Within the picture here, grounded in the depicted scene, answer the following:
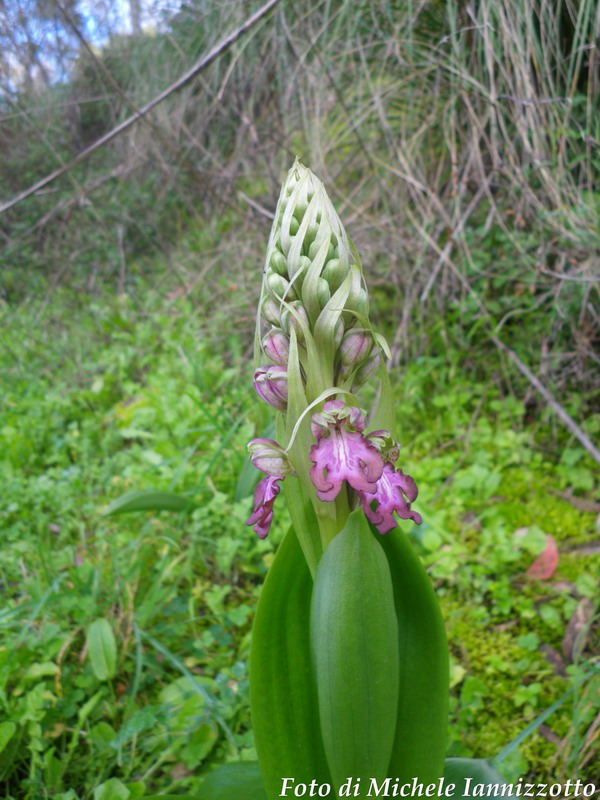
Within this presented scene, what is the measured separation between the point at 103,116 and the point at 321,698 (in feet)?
19.3

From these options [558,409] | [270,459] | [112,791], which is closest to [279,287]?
[270,459]

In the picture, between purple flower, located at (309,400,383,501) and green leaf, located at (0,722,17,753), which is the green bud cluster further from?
green leaf, located at (0,722,17,753)

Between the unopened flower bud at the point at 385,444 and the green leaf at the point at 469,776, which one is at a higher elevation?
the unopened flower bud at the point at 385,444

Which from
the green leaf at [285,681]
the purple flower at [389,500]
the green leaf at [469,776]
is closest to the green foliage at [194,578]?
the green leaf at [469,776]

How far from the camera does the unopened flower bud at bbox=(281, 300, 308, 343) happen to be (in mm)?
829

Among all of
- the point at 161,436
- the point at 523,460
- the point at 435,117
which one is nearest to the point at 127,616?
the point at 161,436

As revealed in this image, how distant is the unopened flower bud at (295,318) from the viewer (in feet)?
2.72

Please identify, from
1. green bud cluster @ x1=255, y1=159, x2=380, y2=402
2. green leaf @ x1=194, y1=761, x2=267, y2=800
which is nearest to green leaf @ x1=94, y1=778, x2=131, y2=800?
green leaf @ x1=194, y1=761, x2=267, y2=800

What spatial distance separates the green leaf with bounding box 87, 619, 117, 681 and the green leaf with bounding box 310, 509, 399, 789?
81 cm

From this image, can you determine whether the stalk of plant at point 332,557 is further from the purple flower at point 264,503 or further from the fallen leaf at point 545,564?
the fallen leaf at point 545,564

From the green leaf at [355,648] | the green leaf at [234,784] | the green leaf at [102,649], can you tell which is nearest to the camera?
the green leaf at [355,648]

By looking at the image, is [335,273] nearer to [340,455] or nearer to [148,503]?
[340,455]

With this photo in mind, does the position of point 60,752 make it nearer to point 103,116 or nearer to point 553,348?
point 553,348

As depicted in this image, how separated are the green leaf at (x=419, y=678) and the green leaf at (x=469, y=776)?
3.9 inches
